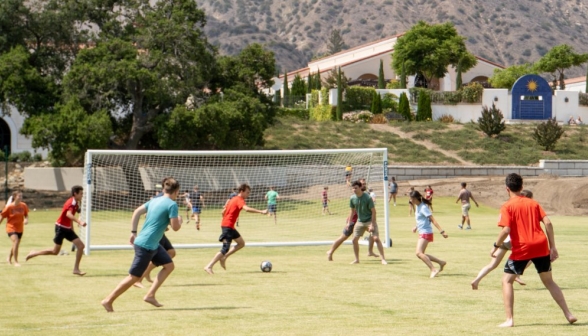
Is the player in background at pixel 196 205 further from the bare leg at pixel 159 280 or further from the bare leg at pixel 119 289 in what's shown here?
the bare leg at pixel 119 289

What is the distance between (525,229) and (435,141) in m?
53.9

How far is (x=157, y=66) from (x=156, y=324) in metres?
36.7

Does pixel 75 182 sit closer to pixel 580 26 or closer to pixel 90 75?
pixel 90 75

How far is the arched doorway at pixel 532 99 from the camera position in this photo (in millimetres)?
71875

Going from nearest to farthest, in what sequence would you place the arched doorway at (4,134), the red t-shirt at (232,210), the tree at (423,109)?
1. the red t-shirt at (232,210)
2. the arched doorway at (4,134)
3. the tree at (423,109)

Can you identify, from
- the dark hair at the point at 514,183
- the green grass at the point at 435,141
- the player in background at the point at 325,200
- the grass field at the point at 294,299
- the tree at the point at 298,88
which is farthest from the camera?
the tree at the point at 298,88

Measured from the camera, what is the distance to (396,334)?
36.6ft

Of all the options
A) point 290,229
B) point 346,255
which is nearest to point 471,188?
point 290,229

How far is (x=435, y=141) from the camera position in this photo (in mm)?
64562

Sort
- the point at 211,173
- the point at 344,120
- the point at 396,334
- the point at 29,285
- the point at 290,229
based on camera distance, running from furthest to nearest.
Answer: the point at 344,120 → the point at 211,173 → the point at 290,229 → the point at 29,285 → the point at 396,334

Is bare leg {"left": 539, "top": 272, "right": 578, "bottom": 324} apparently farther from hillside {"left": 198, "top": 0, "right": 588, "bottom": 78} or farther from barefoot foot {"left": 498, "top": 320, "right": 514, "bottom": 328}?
hillside {"left": 198, "top": 0, "right": 588, "bottom": 78}

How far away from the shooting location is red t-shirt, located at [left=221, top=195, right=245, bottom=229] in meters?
18.7

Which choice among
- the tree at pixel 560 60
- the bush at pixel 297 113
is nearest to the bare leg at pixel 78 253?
the bush at pixel 297 113

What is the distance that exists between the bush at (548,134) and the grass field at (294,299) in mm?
41344
